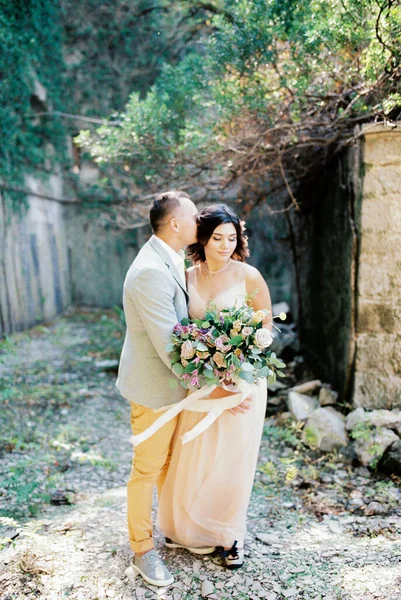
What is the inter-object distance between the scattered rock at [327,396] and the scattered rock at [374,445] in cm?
67

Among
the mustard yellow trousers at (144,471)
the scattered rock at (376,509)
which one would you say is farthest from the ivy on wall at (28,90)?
the scattered rock at (376,509)

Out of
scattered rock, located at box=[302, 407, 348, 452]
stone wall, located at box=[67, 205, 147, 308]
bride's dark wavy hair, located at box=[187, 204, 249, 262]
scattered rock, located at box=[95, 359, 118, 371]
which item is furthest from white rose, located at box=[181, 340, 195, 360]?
stone wall, located at box=[67, 205, 147, 308]

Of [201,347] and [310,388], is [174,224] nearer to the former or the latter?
[201,347]

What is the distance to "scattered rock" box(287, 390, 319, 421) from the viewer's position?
456 cm

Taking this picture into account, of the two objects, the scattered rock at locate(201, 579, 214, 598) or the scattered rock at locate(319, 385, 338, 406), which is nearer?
the scattered rock at locate(201, 579, 214, 598)

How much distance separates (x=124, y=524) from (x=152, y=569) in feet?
2.43

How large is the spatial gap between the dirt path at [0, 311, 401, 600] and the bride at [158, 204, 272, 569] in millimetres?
148

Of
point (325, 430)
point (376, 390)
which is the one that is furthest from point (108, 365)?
point (376, 390)

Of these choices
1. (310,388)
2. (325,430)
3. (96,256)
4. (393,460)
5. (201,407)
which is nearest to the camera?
(201,407)

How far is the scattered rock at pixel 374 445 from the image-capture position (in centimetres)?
380

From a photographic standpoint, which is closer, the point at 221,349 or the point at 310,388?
the point at 221,349

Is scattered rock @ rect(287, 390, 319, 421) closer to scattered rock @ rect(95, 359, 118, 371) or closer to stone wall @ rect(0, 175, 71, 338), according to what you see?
scattered rock @ rect(95, 359, 118, 371)

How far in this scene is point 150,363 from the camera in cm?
254

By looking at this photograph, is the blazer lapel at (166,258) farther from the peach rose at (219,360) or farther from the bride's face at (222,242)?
the peach rose at (219,360)
